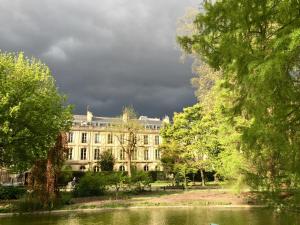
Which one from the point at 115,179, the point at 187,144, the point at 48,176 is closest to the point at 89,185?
the point at 115,179

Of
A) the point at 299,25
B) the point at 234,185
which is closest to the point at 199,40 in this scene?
the point at 299,25

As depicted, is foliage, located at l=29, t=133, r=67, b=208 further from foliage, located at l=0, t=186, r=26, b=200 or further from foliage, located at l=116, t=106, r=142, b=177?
foliage, located at l=116, t=106, r=142, b=177

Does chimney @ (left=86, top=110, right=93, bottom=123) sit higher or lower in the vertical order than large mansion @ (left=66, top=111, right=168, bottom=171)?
higher

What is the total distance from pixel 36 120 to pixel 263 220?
698 inches

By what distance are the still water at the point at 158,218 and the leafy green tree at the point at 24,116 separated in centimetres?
655

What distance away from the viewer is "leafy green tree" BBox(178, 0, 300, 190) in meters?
5.76

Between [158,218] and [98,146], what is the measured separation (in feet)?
218

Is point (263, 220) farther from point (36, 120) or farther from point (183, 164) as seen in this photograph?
point (183, 164)

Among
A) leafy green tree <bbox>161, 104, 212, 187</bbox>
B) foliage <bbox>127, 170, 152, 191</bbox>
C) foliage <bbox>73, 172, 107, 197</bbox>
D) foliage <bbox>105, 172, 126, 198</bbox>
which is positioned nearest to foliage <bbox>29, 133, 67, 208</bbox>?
foliage <bbox>73, 172, 107, 197</bbox>

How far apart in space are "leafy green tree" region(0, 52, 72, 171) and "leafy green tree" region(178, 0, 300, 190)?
66.4 ft

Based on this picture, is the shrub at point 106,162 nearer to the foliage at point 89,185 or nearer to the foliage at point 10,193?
the foliage at point 89,185

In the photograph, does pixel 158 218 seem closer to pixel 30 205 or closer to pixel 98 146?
pixel 30 205

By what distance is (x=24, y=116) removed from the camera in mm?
26125

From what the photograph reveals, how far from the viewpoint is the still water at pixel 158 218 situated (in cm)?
1861
